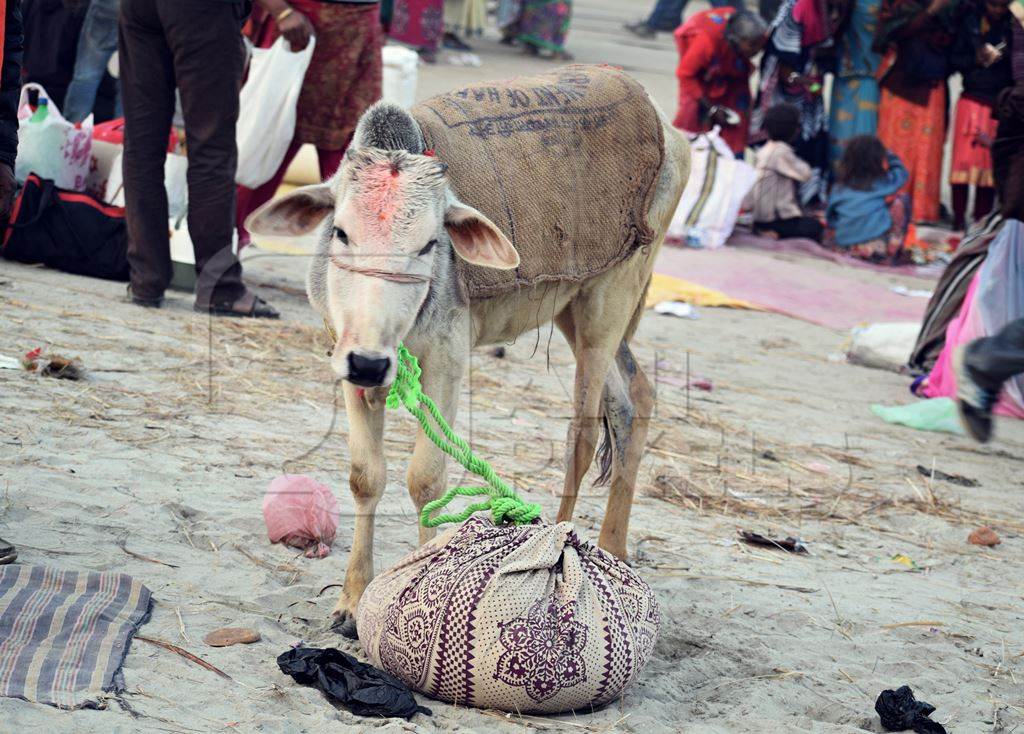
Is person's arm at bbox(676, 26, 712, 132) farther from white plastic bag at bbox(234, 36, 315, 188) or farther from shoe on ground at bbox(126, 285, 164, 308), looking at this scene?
shoe on ground at bbox(126, 285, 164, 308)

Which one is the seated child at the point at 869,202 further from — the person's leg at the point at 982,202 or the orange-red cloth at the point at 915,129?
the person's leg at the point at 982,202

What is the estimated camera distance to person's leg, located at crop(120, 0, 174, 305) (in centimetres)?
557

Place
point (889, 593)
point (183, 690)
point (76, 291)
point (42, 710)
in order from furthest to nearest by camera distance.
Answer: point (76, 291)
point (889, 593)
point (183, 690)
point (42, 710)

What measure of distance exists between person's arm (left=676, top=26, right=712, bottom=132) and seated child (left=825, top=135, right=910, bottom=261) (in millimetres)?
1353

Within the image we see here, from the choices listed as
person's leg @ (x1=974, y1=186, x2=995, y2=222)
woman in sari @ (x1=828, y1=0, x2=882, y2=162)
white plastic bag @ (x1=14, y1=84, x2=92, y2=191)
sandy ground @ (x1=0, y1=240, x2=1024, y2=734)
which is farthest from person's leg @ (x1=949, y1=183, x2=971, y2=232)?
white plastic bag @ (x1=14, y1=84, x2=92, y2=191)

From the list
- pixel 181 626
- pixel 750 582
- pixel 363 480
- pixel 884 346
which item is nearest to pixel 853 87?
pixel 884 346

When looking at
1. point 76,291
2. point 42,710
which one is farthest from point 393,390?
point 76,291

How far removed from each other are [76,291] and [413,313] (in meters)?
3.63

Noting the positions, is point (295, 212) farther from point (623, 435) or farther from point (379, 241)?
point (623, 435)

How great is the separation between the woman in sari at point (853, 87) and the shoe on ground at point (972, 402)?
790cm

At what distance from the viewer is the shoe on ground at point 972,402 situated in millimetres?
3465

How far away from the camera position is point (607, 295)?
157 inches

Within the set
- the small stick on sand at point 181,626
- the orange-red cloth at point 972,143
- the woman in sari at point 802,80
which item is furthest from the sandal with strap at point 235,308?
the orange-red cloth at point 972,143

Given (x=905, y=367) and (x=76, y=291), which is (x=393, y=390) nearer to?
(x=76, y=291)
